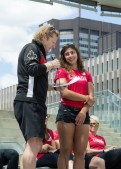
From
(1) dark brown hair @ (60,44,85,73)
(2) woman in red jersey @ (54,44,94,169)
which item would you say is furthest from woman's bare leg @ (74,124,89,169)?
(1) dark brown hair @ (60,44,85,73)

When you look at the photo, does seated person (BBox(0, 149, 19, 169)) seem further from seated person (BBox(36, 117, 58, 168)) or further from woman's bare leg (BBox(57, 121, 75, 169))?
woman's bare leg (BBox(57, 121, 75, 169))

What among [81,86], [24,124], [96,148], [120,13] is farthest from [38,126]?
[120,13]

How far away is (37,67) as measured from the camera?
11.8ft

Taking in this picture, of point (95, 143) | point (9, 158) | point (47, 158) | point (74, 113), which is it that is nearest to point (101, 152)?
point (95, 143)

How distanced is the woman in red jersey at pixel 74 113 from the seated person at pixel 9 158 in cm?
97

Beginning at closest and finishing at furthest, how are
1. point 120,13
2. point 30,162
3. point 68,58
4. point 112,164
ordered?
A: point 30,162, point 68,58, point 112,164, point 120,13

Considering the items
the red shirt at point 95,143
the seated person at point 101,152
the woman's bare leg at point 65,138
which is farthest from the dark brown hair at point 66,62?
the red shirt at point 95,143

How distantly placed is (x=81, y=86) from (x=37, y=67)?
66 cm

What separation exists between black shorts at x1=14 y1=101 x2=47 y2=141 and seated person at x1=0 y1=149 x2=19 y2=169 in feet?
4.42

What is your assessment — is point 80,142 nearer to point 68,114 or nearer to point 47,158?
point 68,114

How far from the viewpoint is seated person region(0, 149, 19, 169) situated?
15.8 ft

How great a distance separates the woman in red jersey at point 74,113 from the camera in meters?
3.92

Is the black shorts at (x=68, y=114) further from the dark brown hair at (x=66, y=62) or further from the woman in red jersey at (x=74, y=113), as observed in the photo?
the dark brown hair at (x=66, y=62)

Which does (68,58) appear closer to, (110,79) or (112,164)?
(112,164)
